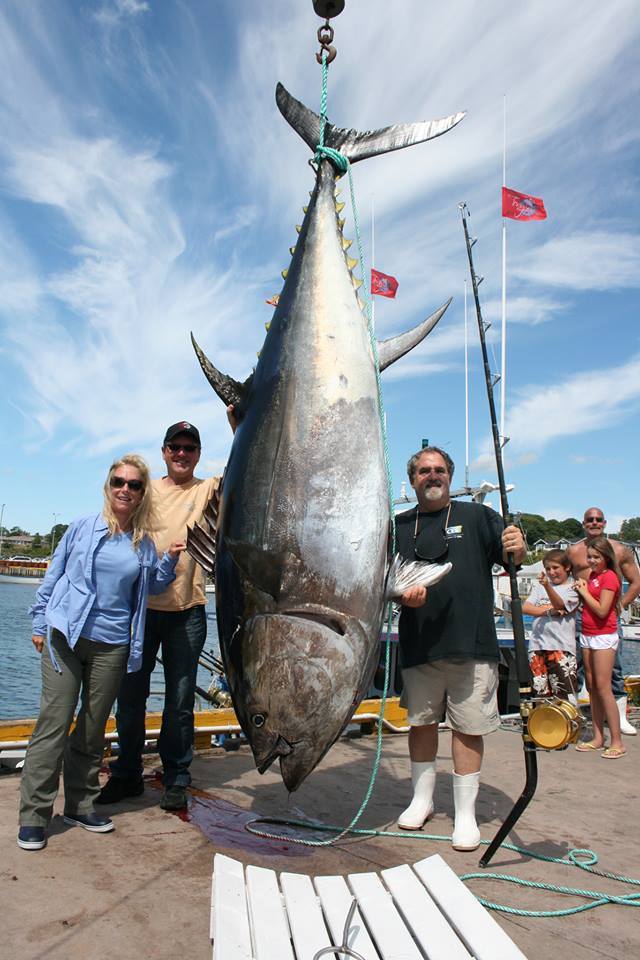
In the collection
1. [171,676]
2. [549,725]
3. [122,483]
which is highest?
[122,483]

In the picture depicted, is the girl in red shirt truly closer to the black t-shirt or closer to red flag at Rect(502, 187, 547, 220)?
the black t-shirt

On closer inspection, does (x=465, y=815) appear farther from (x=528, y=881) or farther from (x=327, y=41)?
(x=327, y=41)

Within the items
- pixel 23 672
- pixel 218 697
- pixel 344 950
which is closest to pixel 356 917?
pixel 344 950

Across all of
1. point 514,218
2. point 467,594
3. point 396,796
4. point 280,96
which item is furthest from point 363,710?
point 514,218

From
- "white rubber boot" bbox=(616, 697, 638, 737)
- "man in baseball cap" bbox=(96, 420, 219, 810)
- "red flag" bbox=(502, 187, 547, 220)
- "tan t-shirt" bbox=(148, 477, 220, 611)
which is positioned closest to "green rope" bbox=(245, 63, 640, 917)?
"man in baseball cap" bbox=(96, 420, 219, 810)

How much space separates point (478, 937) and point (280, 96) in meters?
3.12

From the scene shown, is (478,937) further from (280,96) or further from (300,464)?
(280,96)

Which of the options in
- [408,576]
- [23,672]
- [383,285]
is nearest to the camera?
[408,576]

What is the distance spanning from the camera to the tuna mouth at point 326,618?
2.10 meters

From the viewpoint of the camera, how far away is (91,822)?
285 centimetres

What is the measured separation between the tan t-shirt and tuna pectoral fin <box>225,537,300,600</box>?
98 centimetres

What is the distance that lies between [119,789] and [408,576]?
1872mm

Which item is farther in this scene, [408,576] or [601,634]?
[601,634]

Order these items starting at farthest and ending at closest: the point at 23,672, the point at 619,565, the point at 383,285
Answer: the point at 23,672
the point at 383,285
the point at 619,565
